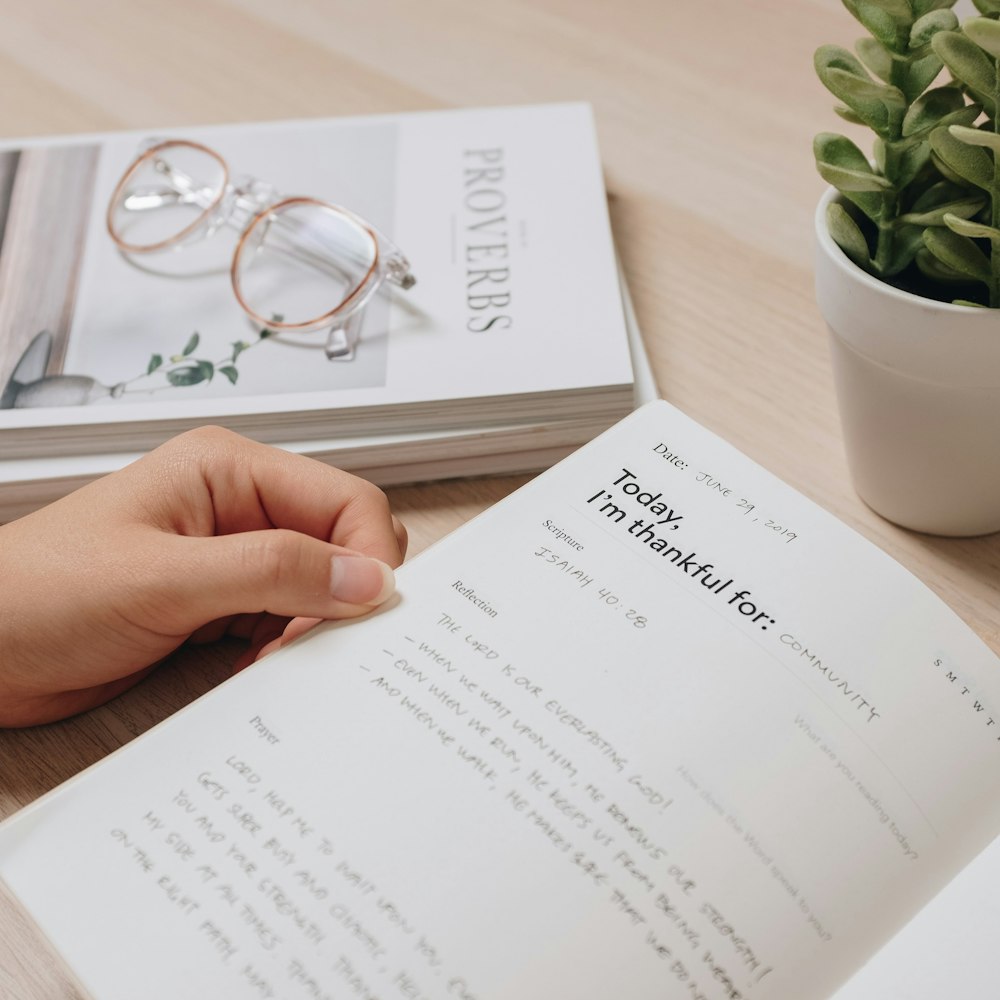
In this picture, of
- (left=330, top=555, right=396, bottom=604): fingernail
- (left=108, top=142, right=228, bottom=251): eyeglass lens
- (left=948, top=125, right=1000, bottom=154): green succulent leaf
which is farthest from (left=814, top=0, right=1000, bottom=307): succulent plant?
(left=108, top=142, right=228, bottom=251): eyeglass lens

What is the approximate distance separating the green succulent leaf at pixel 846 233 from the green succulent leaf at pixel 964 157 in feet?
0.15

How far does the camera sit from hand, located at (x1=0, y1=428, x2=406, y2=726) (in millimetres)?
447

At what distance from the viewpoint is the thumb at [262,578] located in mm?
433

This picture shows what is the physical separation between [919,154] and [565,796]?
0.98 ft

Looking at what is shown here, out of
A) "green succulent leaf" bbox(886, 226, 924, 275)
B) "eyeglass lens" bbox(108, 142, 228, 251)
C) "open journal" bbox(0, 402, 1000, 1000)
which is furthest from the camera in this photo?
"eyeglass lens" bbox(108, 142, 228, 251)

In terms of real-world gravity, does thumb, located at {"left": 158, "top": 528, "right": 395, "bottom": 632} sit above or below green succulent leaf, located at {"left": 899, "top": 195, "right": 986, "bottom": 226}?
below

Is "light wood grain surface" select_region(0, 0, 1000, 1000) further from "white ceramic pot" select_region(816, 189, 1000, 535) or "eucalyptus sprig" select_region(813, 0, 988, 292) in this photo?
"eucalyptus sprig" select_region(813, 0, 988, 292)

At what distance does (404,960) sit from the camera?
346 mm

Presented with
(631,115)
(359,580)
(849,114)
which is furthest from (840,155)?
(631,115)

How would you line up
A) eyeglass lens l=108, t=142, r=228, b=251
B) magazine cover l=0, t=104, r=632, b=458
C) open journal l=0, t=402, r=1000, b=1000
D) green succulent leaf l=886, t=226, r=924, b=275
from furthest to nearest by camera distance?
1. eyeglass lens l=108, t=142, r=228, b=251
2. magazine cover l=0, t=104, r=632, b=458
3. green succulent leaf l=886, t=226, r=924, b=275
4. open journal l=0, t=402, r=1000, b=1000

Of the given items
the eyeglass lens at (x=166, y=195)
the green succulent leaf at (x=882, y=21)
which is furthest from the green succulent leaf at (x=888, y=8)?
the eyeglass lens at (x=166, y=195)

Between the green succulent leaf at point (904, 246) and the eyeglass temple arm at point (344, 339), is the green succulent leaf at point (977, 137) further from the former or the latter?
the eyeglass temple arm at point (344, 339)

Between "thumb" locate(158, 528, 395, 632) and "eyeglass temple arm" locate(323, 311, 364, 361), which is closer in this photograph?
"thumb" locate(158, 528, 395, 632)

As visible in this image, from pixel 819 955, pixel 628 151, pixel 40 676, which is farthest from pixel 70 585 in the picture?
pixel 628 151
